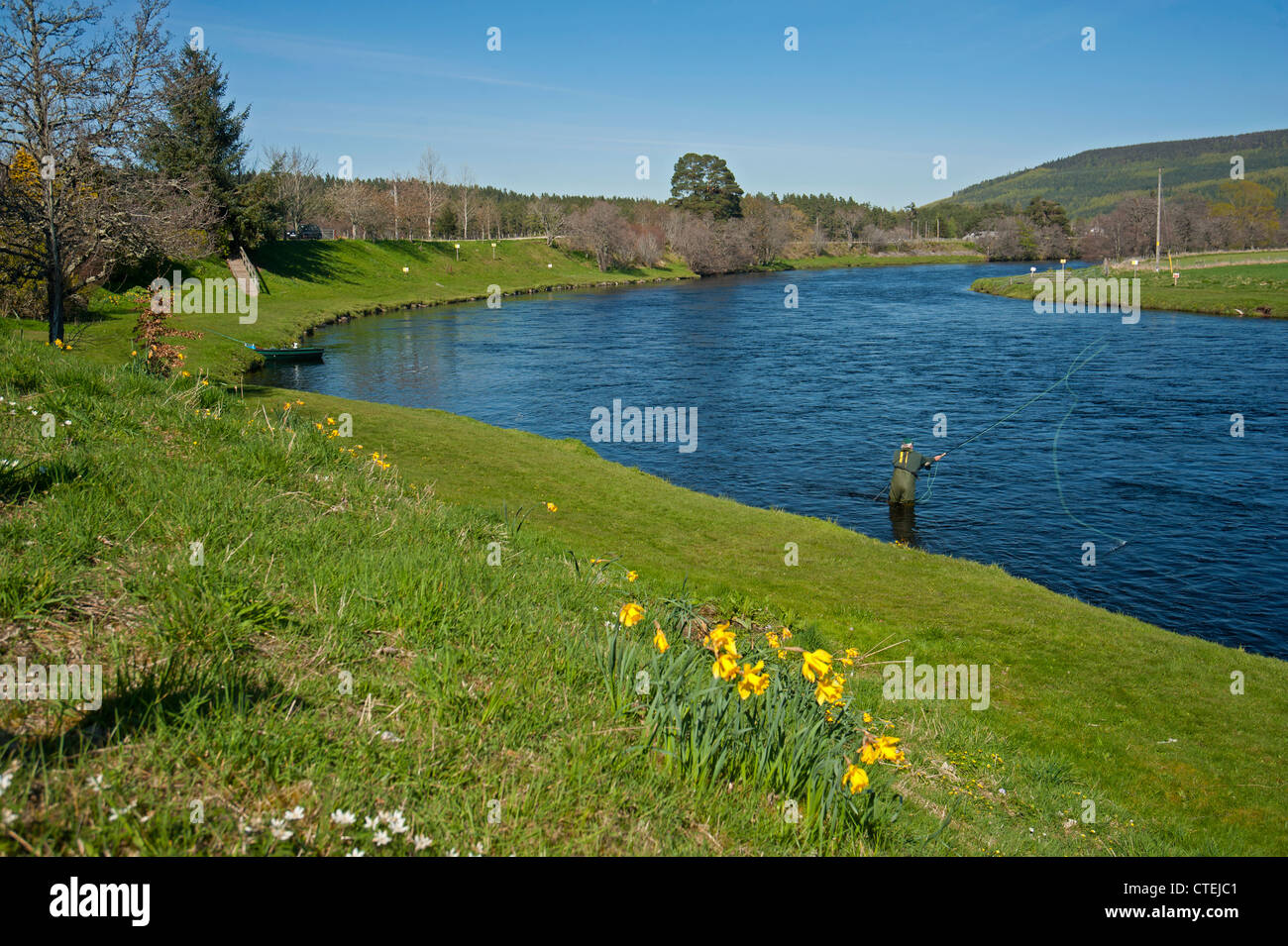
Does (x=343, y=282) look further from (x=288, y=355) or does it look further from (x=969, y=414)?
(x=969, y=414)

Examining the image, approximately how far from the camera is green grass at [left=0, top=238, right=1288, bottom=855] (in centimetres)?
394

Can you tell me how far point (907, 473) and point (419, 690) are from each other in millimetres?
19781

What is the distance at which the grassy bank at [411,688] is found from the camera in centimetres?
392

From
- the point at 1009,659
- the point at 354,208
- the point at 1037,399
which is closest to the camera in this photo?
the point at 1009,659

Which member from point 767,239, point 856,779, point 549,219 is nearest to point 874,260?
point 767,239

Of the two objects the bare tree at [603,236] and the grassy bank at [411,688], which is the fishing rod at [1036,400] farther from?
the bare tree at [603,236]

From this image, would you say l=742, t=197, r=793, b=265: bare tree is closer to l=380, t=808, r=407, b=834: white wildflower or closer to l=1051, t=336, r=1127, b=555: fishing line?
l=1051, t=336, r=1127, b=555: fishing line

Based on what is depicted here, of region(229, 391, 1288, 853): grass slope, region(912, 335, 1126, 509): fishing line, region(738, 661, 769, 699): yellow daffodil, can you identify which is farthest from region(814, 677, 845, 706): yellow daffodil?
region(912, 335, 1126, 509): fishing line

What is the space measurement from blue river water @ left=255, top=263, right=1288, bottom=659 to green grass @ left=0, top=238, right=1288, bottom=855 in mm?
7044

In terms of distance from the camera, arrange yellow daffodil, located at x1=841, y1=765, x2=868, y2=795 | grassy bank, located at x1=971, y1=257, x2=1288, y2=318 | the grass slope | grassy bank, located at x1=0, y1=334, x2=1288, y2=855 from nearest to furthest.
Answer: grassy bank, located at x1=0, y1=334, x2=1288, y2=855 < yellow daffodil, located at x1=841, y1=765, x2=868, y2=795 < the grass slope < grassy bank, located at x1=971, y1=257, x2=1288, y2=318

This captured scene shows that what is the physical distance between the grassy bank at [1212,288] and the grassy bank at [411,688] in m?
65.6

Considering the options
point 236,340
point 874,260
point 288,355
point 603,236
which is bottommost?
point 288,355

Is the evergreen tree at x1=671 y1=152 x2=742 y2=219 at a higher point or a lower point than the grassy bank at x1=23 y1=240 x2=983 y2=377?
higher

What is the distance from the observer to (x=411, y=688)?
16.5ft
